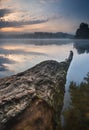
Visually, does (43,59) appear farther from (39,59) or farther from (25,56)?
(25,56)

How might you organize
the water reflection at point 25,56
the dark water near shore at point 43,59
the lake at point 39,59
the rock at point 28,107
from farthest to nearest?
1. the water reflection at point 25,56
2. the lake at point 39,59
3. the dark water near shore at point 43,59
4. the rock at point 28,107

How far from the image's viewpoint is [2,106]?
706 cm

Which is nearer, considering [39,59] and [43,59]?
[39,59]

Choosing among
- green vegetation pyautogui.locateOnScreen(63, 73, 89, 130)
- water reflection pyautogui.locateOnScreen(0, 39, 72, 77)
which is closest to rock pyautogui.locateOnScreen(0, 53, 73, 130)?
green vegetation pyautogui.locateOnScreen(63, 73, 89, 130)

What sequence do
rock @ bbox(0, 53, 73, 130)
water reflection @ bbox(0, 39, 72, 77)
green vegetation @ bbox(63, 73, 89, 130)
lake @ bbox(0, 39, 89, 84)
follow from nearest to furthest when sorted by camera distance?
1. rock @ bbox(0, 53, 73, 130)
2. green vegetation @ bbox(63, 73, 89, 130)
3. lake @ bbox(0, 39, 89, 84)
4. water reflection @ bbox(0, 39, 72, 77)

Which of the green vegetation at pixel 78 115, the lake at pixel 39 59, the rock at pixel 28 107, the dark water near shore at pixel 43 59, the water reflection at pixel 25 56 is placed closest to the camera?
the rock at pixel 28 107

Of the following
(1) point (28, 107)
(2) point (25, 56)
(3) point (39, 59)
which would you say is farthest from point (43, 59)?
(1) point (28, 107)

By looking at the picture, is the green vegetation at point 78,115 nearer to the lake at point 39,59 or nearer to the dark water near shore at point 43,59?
the dark water near shore at point 43,59

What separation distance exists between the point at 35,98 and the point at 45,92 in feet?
3.09

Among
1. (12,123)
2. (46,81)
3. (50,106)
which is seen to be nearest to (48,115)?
(50,106)

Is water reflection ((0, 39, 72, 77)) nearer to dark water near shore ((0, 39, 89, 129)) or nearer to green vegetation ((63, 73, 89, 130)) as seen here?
dark water near shore ((0, 39, 89, 129))

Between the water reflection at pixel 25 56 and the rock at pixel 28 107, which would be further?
the water reflection at pixel 25 56

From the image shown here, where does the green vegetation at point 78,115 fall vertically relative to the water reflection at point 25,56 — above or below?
above

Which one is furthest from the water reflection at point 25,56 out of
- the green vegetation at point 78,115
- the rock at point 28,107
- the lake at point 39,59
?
the green vegetation at point 78,115
